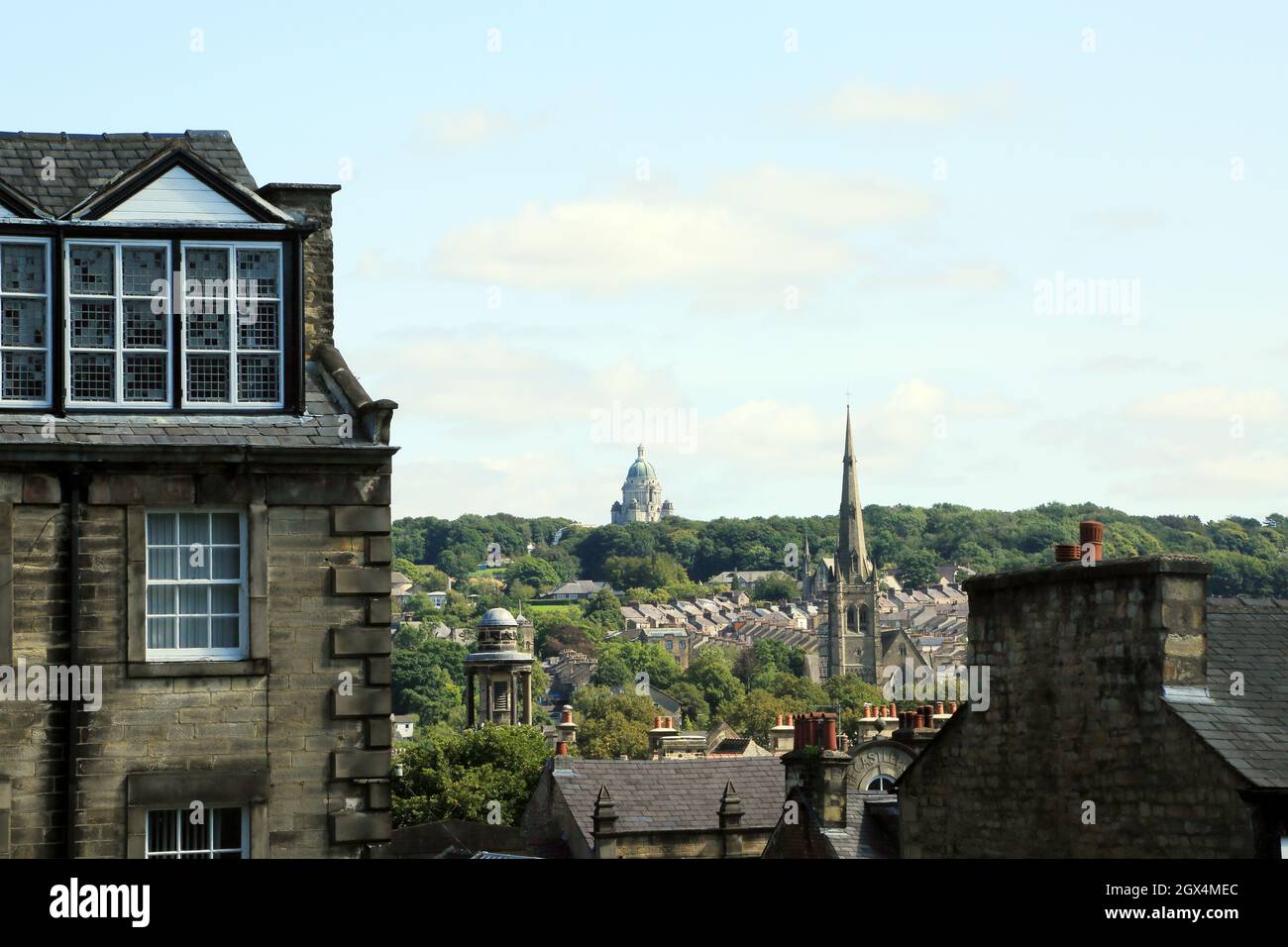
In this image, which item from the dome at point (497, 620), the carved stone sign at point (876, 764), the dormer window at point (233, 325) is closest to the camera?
the dormer window at point (233, 325)

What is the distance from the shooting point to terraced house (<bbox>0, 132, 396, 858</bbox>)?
19234mm

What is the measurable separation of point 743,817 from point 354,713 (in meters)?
33.2

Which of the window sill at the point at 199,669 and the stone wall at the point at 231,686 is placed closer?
the stone wall at the point at 231,686

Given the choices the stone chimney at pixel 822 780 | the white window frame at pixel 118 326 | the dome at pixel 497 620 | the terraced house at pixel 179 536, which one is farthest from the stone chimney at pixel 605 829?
the dome at pixel 497 620

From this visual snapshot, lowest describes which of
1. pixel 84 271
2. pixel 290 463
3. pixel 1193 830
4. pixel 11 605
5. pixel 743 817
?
pixel 743 817

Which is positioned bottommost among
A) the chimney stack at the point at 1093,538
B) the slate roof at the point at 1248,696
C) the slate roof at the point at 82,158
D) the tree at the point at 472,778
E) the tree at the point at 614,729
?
the tree at the point at 614,729

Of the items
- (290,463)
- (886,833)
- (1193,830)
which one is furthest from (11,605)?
(886,833)

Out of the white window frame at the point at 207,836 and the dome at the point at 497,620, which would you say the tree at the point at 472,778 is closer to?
the dome at the point at 497,620

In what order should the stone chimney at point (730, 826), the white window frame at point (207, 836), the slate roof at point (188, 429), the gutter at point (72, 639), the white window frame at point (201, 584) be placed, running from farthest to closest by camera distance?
1. the stone chimney at point (730, 826)
2. the slate roof at point (188, 429)
3. the white window frame at point (201, 584)
4. the white window frame at point (207, 836)
5. the gutter at point (72, 639)

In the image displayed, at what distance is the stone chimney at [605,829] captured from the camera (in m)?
50.2

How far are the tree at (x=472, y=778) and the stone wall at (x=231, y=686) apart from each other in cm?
6403

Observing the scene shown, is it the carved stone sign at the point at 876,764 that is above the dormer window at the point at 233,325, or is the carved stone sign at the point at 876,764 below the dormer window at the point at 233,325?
below

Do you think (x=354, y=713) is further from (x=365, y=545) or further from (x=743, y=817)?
(x=743, y=817)
